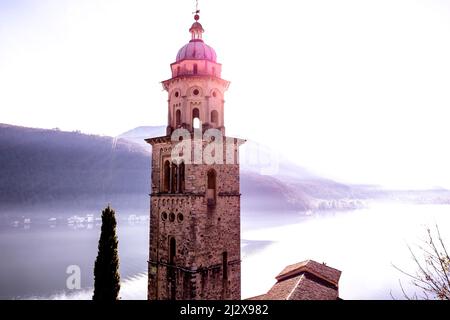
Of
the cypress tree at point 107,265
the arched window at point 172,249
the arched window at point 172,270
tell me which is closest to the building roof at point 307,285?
the arched window at point 172,270

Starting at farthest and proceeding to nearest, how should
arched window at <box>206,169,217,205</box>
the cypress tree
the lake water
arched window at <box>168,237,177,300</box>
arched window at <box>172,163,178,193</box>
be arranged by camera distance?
1. the lake water
2. arched window at <box>172,163,178,193</box>
3. arched window at <box>206,169,217,205</box>
4. arched window at <box>168,237,177,300</box>
5. the cypress tree

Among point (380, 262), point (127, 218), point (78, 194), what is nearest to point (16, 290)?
point (380, 262)

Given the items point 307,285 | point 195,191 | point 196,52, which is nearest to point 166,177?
point 195,191

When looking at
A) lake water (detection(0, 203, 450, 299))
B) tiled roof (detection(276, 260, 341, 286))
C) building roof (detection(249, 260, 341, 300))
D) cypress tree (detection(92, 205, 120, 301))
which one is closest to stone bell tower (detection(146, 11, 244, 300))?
cypress tree (detection(92, 205, 120, 301))

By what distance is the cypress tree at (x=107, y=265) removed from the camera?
64.4 ft

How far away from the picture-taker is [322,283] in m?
23.4

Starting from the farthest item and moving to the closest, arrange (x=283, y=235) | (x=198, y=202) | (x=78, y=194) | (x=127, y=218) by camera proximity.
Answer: (x=78, y=194) < (x=127, y=218) < (x=283, y=235) < (x=198, y=202)

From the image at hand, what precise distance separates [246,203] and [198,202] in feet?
533

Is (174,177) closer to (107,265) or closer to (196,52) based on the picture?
(107,265)

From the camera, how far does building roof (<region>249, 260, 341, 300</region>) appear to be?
20031 millimetres

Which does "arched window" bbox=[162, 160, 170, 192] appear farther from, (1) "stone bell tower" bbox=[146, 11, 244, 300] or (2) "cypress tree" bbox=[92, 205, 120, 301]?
(2) "cypress tree" bbox=[92, 205, 120, 301]

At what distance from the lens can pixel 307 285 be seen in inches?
849
